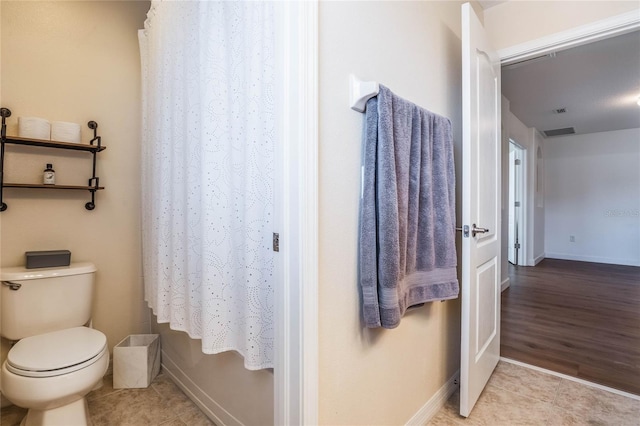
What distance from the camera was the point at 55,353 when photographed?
4.26 feet

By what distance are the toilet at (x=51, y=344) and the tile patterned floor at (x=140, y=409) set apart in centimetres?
14

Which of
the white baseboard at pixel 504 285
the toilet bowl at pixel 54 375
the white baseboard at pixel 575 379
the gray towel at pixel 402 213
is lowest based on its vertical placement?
the white baseboard at pixel 575 379

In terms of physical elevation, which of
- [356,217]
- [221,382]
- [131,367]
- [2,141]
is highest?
[2,141]

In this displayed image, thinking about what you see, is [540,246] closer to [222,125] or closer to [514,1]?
[514,1]

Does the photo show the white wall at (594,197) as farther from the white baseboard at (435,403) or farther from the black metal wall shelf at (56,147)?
the black metal wall shelf at (56,147)

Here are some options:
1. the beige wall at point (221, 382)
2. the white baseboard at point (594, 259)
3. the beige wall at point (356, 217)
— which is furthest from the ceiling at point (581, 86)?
the beige wall at point (221, 382)

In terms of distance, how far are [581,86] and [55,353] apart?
501 cm

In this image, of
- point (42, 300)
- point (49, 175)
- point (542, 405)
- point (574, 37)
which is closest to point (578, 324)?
point (542, 405)

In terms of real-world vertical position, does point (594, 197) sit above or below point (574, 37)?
below

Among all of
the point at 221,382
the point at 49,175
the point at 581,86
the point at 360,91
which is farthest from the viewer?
the point at 581,86

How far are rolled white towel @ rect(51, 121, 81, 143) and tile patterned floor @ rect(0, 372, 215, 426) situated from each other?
144 cm

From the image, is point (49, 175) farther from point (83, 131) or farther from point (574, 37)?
point (574, 37)

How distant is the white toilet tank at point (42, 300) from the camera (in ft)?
4.88

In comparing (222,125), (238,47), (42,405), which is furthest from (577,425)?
(42,405)
